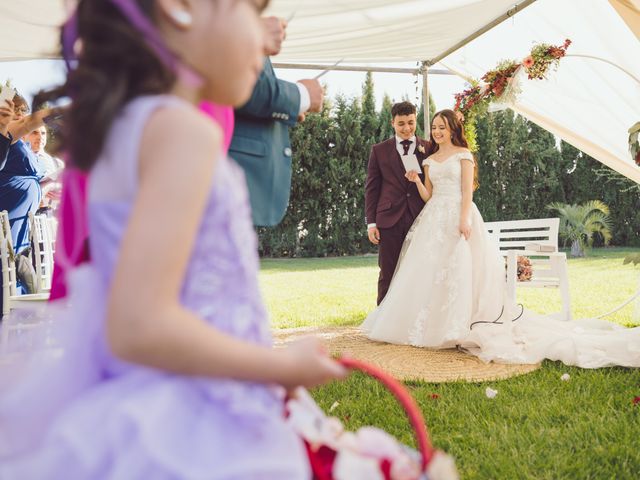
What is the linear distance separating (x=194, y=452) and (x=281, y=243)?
12929 mm

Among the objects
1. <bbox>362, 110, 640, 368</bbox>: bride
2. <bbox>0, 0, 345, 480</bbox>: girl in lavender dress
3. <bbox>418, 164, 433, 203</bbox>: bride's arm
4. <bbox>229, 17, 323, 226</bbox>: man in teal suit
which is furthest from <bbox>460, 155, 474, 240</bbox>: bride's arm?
<bbox>0, 0, 345, 480</bbox>: girl in lavender dress

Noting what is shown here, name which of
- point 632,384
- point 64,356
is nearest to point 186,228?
point 64,356

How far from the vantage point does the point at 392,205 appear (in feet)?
16.7

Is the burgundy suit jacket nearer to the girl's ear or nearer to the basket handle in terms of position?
the basket handle

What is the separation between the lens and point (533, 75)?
171 inches

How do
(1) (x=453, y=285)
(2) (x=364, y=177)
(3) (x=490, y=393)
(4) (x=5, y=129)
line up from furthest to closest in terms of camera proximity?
(2) (x=364, y=177)
(1) (x=453, y=285)
(4) (x=5, y=129)
(3) (x=490, y=393)

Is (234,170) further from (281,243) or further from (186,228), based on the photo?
(281,243)

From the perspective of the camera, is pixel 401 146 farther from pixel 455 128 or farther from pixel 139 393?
pixel 139 393

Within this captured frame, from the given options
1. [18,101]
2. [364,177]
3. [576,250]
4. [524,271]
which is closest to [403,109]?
[524,271]

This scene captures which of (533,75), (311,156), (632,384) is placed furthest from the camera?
(311,156)

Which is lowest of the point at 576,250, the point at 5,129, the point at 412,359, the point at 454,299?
the point at 412,359

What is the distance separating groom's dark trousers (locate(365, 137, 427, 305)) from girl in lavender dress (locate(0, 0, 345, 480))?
4383 millimetres

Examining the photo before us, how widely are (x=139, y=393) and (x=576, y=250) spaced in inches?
531

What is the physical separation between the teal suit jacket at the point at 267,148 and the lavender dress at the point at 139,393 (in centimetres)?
99
